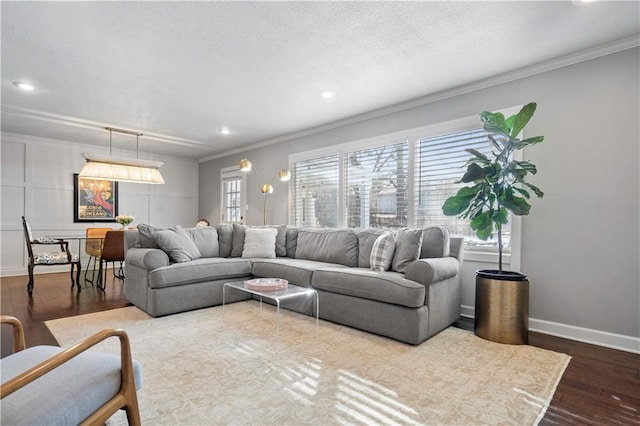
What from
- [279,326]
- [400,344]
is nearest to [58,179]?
[279,326]

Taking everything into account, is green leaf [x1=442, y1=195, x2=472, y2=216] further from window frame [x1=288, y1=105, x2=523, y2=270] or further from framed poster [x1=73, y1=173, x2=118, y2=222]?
framed poster [x1=73, y1=173, x2=118, y2=222]

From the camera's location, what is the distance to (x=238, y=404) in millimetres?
1758

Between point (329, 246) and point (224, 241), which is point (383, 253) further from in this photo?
point (224, 241)

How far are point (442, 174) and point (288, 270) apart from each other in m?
2.03

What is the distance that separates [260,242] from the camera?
14.5ft

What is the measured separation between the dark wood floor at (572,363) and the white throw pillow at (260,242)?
5.18ft

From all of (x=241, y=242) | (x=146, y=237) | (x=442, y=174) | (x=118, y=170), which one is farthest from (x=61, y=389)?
(x=118, y=170)

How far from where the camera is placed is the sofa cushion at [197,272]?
3.31 m

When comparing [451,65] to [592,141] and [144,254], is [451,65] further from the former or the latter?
[144,254]

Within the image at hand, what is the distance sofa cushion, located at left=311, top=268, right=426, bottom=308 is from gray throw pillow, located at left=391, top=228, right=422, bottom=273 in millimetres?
188

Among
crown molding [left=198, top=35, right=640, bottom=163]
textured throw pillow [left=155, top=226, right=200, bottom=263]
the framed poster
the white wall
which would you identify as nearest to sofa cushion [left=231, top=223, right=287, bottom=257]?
textured throw pillow [left=155, top=226, right=200, bottom=263]

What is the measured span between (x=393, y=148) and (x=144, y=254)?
10.3ft

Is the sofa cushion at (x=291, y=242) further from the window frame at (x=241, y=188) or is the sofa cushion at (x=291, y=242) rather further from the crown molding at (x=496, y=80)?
the window frame at (x=241, y=188)

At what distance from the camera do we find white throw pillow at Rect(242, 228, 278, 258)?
172 inches
